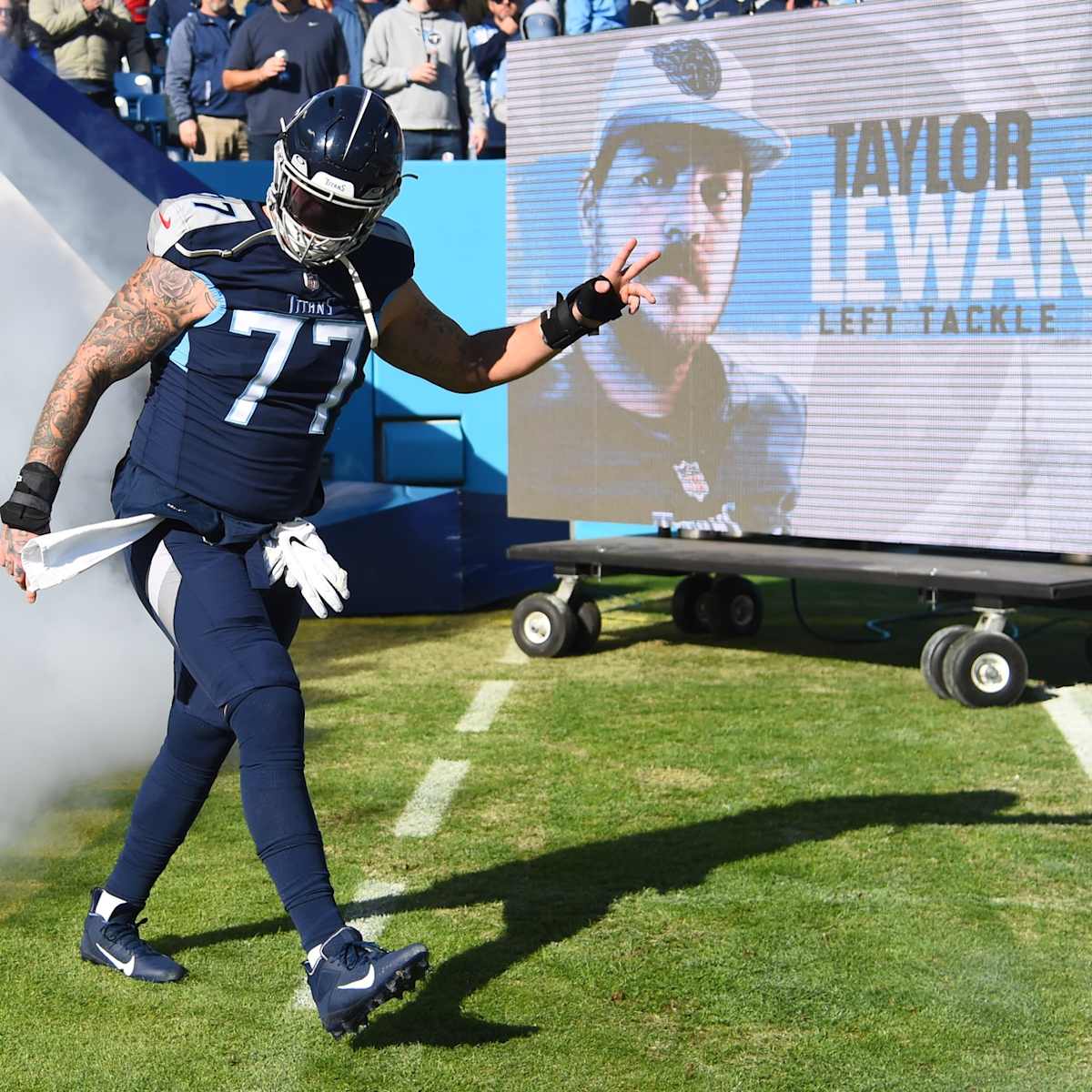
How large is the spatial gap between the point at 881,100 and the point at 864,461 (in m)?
1.71

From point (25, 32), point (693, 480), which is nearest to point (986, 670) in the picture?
point (693, 480)

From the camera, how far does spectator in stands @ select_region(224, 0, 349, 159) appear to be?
11445 mm

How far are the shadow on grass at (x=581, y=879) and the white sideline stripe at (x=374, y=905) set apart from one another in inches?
0.5

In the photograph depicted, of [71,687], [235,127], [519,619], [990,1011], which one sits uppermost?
[235,127]

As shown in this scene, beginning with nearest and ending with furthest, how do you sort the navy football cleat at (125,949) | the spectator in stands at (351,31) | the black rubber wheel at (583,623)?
the navy football cleat at (125,949), the black rubber wheel at (583,623), the spectator in stands at (351,31)

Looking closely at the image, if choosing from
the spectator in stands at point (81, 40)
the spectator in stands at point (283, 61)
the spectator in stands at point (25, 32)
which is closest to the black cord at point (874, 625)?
the spectator in stands at point (283, 61)

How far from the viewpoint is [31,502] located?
12.8 feet

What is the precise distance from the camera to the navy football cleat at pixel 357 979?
3432mm

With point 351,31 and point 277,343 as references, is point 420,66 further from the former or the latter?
point 277,343

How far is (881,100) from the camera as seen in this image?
7793mm

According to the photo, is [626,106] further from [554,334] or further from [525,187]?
[554,334]

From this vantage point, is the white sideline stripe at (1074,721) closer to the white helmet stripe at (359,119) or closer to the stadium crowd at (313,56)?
the white helmet stripe at (359,119)

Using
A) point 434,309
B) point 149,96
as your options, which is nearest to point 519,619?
point 434,309

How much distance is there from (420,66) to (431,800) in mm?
7193
